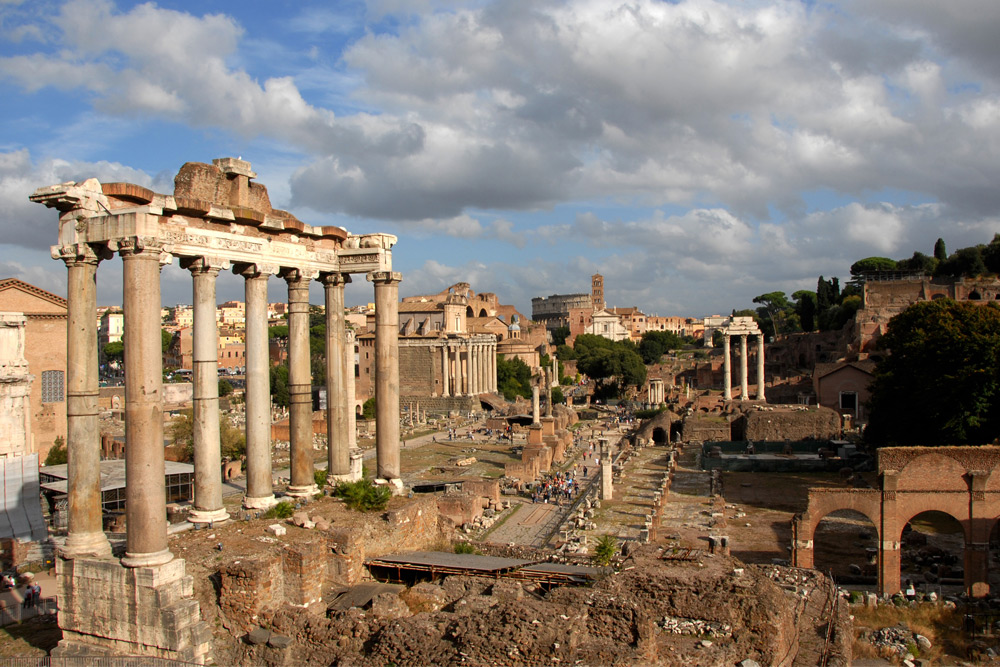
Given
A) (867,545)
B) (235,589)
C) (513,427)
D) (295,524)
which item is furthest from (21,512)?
(513,427)

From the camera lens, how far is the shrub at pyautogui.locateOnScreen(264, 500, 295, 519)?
1284cm

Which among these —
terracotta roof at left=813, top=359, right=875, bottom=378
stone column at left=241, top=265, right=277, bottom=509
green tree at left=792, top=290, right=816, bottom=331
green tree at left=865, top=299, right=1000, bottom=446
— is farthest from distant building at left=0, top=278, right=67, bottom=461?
green tree at left=792, top=290, right=816, bottom=331

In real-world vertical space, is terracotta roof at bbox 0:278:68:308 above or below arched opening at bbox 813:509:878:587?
above

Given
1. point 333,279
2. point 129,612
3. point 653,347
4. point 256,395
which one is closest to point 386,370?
point 333,279

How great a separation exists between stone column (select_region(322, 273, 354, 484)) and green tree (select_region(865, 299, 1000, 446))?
70.1 ft

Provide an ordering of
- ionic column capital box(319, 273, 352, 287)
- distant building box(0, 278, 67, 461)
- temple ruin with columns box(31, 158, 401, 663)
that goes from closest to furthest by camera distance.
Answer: temple ruin with columns box(31, 158, 401, 663) → ionic column capital box(319, 273, 352, 287) → distant building box(0, 278, 67, 461)

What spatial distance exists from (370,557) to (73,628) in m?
4.06

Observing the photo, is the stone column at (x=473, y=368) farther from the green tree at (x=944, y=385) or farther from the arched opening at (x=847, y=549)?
the arched opening at (x=847, y=549)

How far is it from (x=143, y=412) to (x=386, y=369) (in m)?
5.13

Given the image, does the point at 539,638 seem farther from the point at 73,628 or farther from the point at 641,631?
the point at 73,628

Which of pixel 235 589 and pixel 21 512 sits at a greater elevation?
pixel 235 589

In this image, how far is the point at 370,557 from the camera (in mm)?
12383

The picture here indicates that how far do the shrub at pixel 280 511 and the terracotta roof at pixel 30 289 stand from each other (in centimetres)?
2626

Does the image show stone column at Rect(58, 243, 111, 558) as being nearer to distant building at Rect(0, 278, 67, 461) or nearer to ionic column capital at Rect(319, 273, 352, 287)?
ionic column capital at Rect(319, 273, 352, 287)
